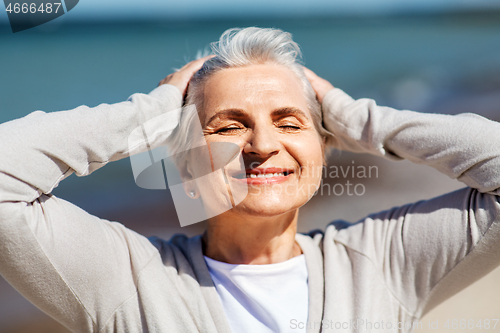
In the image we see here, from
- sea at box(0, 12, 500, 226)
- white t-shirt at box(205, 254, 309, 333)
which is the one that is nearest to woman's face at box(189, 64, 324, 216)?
Result: white t-shirt at box(205, 254, 309, 333)

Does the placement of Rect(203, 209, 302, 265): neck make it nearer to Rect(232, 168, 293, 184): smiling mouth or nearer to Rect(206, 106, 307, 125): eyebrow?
Rect(232, 168, 293, 184): smiling mouth

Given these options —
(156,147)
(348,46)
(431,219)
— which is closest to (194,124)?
(156,147)

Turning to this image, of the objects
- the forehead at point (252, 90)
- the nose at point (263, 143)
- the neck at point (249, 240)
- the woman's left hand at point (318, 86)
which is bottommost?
the neck at point (249, 240)

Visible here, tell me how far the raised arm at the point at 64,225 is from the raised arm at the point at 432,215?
921 mm

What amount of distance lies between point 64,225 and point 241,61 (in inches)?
37.5

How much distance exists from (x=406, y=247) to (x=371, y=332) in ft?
1.17

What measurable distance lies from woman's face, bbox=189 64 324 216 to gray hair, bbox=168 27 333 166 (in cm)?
5

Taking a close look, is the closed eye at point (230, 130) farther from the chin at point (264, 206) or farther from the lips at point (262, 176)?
the chin at point (264, 206)

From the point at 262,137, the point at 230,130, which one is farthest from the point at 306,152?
the point at 230,130

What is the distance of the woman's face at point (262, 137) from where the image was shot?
53.7 inches

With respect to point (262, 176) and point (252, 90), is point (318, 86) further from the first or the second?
point (262, 176)

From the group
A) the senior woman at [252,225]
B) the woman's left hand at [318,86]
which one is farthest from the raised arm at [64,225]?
the woman's left hand at [318,86]

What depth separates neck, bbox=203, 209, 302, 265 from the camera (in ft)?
4.99

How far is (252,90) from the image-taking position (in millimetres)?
1478
